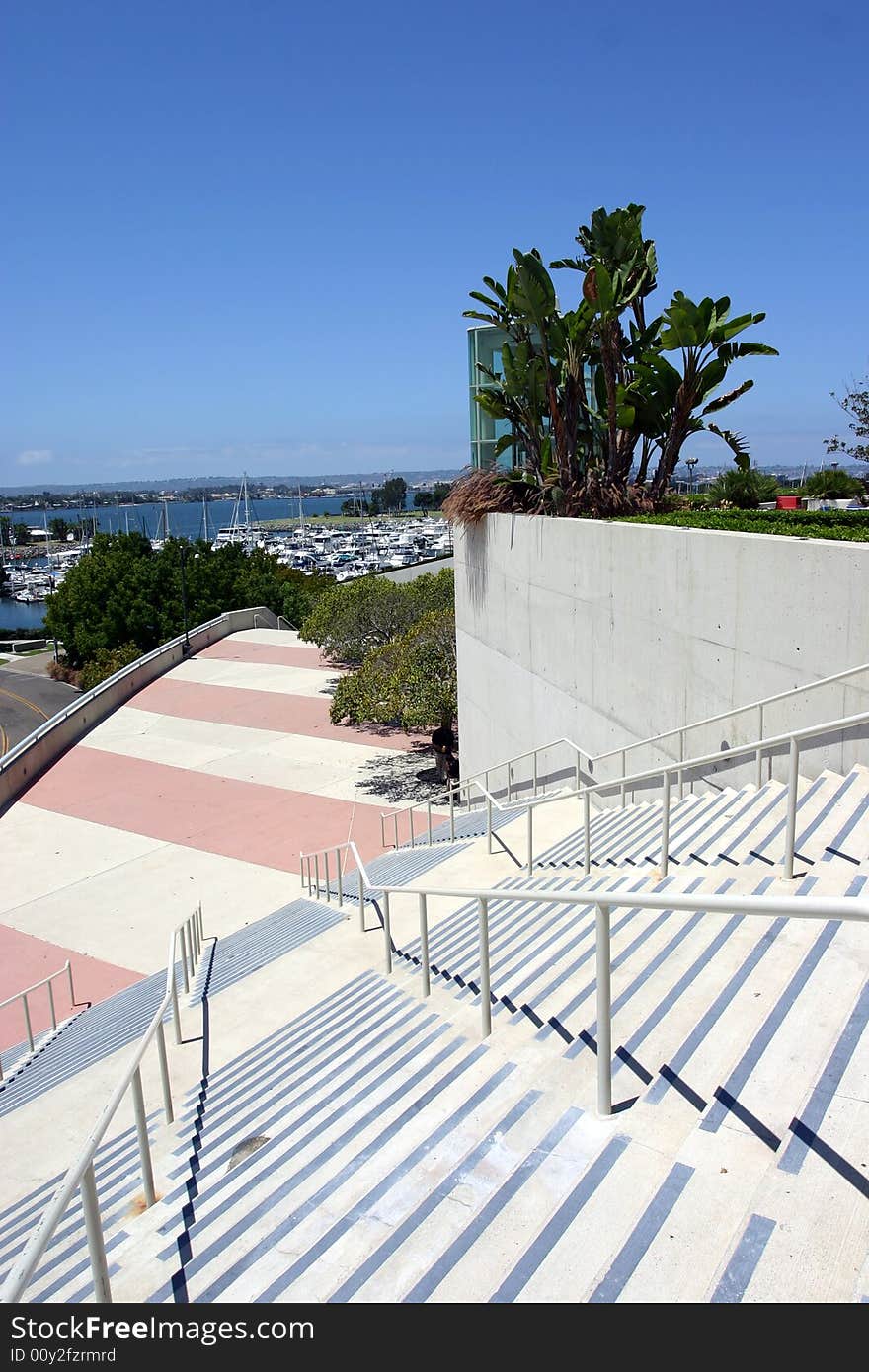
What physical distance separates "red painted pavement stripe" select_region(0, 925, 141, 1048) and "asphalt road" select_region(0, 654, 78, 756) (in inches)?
987

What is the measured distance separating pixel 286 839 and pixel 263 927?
5.80 meters

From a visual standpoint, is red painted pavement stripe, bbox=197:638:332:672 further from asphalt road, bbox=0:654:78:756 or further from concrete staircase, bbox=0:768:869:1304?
concrete staircase, bbox=0:768:869:1304

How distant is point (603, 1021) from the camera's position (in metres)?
3.77

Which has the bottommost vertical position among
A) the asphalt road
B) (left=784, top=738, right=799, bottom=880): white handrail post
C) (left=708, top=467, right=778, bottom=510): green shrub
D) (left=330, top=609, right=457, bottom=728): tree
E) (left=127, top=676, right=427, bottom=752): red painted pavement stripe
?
the asphalt road

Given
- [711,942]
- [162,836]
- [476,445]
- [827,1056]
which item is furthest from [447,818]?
[827,1056]

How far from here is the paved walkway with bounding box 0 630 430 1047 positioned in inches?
576

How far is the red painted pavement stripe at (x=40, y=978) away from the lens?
40.9 feet

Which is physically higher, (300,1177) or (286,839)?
(300,1177)

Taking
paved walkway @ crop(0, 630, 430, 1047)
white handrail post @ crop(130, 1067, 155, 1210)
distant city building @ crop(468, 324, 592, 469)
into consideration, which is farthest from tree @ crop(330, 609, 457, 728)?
white handrail post @ crop(130, 1067, 155, 1210)

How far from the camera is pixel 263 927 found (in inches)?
498

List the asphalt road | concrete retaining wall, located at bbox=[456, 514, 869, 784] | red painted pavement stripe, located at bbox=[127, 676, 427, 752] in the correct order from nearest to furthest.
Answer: concrete retaining wall, located at bbox=[456, 514, 869, 784]
red painted pavement stripe, located at bbox=[127, 676, 427, 752]
the asphalt road

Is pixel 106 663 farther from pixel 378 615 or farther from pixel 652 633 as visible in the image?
Answer: pixel 652 633

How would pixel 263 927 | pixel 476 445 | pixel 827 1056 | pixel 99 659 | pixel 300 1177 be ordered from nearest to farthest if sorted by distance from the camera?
pixel 827 1056 → pixel 300 1177 → pixel 263 927 → pixel 476 445 → pixel 99 659
